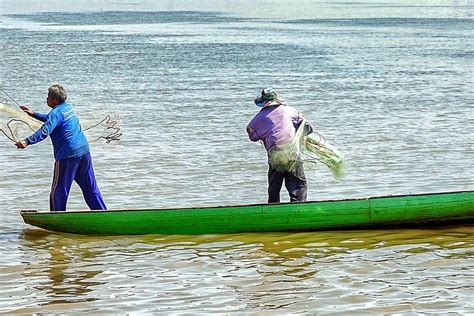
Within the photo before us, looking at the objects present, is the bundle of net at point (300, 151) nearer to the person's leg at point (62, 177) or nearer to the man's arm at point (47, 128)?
the person's leg at point (62, 177)

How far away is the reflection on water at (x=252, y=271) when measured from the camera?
9.70 metres

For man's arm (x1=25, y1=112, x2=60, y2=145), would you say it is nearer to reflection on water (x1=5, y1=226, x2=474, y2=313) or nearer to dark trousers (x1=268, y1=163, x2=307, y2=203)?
reflection on water (x1=5, y1=226, x2=474, y2=313)

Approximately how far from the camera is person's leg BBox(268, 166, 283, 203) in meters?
12.2

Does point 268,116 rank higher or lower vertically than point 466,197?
higher

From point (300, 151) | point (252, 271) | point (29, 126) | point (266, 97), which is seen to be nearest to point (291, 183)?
point (300, 151)

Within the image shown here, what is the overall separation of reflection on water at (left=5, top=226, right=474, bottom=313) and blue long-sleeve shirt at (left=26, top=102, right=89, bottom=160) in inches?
41.2

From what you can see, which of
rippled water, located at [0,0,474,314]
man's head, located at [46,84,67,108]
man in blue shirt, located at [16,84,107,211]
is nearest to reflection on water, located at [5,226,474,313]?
rippled water, located at [0,0,474,314]

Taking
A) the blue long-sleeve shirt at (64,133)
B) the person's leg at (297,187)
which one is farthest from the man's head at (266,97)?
the blue long-sleeve shirt at (64,133)

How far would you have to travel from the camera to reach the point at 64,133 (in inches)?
469

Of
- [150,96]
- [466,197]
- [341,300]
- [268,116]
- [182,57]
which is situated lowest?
[341,300]

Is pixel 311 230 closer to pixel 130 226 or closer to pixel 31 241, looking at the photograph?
pixel 130 226

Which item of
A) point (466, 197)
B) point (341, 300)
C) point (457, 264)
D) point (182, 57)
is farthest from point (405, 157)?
point (182, 57)

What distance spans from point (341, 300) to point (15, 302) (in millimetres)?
2975

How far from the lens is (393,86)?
31.7 m
